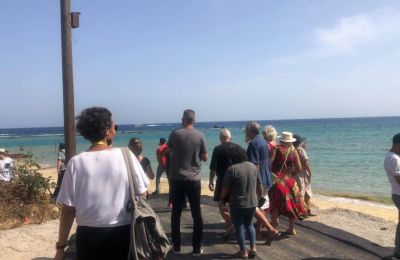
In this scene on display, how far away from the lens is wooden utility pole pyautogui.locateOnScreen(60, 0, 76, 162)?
23.8 feet

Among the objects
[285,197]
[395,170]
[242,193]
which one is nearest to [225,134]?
[242,193]

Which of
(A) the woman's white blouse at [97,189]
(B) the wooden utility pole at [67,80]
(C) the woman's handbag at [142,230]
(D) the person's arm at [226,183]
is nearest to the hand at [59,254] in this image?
(A) the woman's white blouse at [97,189]

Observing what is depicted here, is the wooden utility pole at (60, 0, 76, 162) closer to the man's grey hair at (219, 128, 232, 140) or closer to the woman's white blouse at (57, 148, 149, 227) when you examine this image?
the man's grey hair at (219, 128, 232, 140)

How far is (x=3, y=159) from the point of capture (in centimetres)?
829

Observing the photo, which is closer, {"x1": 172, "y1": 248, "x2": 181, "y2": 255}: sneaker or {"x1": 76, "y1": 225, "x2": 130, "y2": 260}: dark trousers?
{"x1": 76, "y1": 225, "x2": 130, "y2": 260}: dark trousers

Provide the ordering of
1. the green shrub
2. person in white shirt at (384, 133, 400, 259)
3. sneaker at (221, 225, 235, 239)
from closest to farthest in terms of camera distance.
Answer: person in white shirt at (384, 133, 400, 259), sneaker at (221, 225, 235, 239), the green shrub

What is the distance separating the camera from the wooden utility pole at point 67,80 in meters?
7.27

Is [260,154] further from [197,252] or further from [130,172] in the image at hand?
[130,172]

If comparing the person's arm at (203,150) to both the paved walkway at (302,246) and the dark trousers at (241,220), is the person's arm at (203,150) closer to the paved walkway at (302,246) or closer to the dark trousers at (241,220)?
the dark trousers at (241,220)

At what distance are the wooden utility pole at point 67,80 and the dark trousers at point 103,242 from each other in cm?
480

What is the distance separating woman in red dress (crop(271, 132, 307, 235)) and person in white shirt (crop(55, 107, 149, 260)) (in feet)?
12.6

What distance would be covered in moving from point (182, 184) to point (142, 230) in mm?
2427

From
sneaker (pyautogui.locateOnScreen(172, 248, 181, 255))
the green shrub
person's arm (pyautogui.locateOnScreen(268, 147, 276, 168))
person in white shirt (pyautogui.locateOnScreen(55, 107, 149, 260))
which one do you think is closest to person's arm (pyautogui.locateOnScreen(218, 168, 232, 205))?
sneaker (pyautogui.locateOnScreen(172, 248, 181, 255))

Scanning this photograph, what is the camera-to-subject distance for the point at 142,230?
2.74 metres
